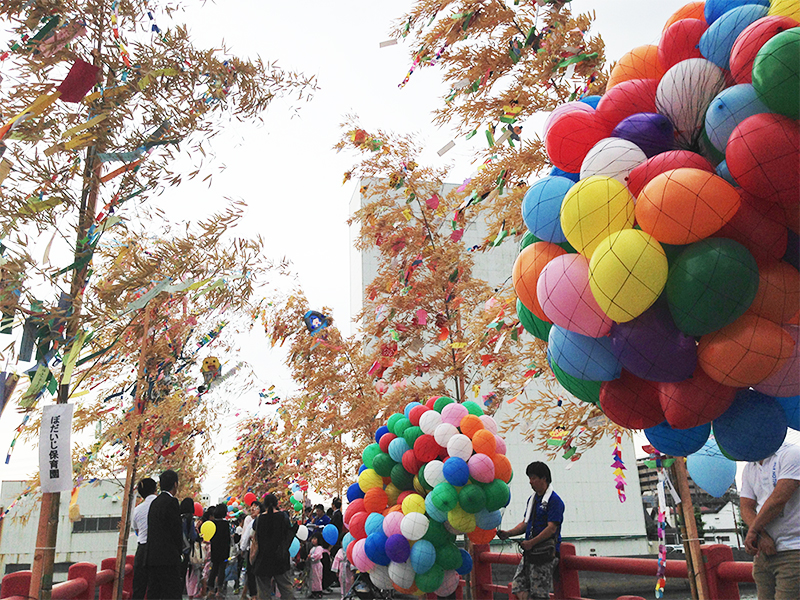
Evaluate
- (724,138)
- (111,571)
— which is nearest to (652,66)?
(724,138)

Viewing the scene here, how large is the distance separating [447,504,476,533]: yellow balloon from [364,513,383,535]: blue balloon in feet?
2.80

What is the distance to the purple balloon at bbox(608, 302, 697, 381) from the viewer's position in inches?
94.7

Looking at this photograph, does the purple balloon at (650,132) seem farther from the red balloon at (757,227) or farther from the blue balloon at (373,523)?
the blue balloon at (373,523)

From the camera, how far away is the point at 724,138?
2369mm

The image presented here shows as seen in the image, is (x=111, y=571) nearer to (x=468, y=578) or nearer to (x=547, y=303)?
(x=468, y=578)

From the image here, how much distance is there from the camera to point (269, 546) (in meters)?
6.99

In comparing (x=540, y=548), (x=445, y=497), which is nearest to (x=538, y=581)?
(x=540, y=548)

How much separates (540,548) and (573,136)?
3547 millimetres

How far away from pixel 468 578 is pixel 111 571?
4.29 meters

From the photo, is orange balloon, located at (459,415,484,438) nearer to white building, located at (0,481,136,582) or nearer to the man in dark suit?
the man in dark suit

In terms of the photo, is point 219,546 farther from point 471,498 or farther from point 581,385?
point 581,385

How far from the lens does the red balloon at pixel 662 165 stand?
2.41 metres

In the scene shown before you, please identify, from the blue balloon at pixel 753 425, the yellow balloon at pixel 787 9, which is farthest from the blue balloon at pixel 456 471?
the yellow balloon at pixel 787 9

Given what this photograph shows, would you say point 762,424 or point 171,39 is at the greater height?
point 171,39
